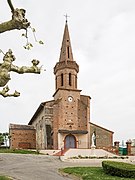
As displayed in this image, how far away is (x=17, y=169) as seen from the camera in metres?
20.6

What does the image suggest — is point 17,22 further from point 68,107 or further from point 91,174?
point 68,107

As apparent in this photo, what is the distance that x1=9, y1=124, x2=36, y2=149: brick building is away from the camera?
1896 inches

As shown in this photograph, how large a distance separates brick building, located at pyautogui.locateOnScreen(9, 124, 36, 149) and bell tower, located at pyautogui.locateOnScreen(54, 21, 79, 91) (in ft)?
28.7

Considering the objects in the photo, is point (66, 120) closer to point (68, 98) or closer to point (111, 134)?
point (68, 98)

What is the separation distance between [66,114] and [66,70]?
240 inches

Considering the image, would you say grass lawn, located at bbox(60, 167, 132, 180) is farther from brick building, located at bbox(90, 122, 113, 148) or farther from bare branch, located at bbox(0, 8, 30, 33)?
brick building, located at bbox(90, 122, 113, 148)

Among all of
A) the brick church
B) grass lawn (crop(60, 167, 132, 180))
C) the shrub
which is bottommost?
grass lawn (crop(60, 167, 132, 180))

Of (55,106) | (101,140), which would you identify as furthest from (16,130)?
(101,140)

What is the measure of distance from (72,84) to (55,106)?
4.22m

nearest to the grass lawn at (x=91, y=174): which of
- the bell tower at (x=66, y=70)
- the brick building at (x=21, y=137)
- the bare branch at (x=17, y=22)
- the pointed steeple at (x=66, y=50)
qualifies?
the bare branch at (x=17, y=22)

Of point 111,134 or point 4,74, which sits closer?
point 4,74

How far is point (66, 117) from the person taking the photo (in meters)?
43.3

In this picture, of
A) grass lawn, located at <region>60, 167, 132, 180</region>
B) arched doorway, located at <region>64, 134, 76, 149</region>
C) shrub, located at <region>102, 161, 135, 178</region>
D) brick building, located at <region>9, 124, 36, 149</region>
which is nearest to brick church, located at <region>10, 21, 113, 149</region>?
arched doorway, located at <region>64, 134, 76, 149</region>

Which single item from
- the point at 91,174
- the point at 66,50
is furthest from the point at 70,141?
the point at 91,174
